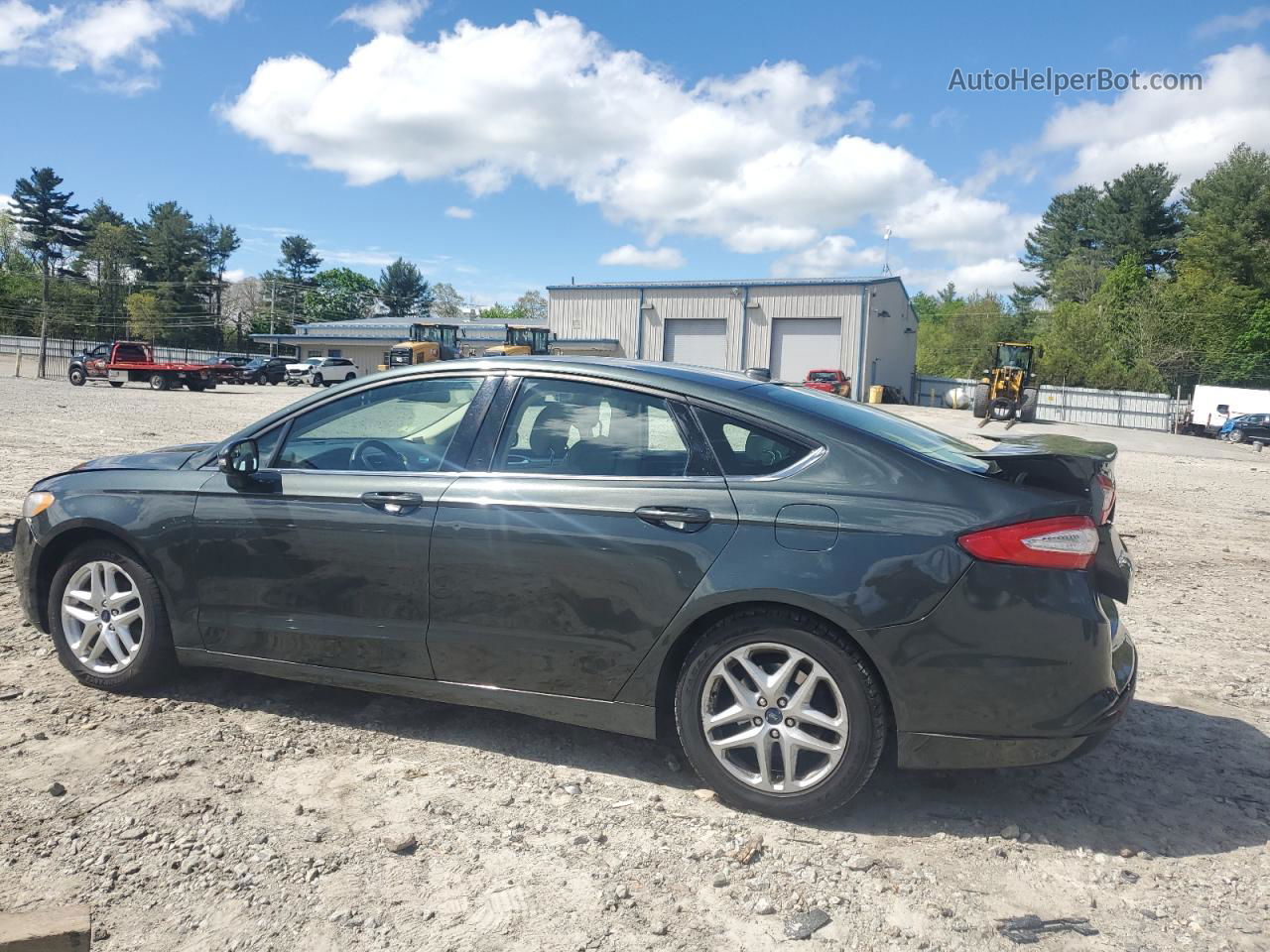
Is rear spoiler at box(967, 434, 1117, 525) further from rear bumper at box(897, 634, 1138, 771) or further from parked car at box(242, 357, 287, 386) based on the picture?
parked car at box(242, 357, 287, 386)

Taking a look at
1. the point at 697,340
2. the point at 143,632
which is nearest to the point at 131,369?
the point at 697,340

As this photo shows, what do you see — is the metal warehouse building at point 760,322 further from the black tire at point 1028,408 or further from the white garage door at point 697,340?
the black tire at point 1028,408

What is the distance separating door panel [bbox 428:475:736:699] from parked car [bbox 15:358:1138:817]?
0.01 metres

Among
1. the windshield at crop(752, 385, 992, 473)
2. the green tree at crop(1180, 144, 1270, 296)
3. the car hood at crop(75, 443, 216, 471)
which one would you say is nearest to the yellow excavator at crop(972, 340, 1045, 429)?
the green tree at crop(1180, 144, 1270, 296)

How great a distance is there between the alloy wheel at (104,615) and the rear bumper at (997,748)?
3263 mm

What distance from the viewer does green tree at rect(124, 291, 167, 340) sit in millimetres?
89625

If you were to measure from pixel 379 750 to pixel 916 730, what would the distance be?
6.88 ft

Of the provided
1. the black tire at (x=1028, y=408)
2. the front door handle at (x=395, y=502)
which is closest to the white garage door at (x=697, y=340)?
the black tire at (x=1028, y=408)

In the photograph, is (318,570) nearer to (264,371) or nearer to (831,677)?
(831,677)

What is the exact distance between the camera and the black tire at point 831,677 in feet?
10.1

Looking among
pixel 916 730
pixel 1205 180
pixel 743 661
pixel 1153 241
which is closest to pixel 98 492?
pixel 743 661

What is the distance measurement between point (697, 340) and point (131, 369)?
29.1 m

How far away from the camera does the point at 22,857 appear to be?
2830 millimetres

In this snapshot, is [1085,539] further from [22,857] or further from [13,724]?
[13,724]
